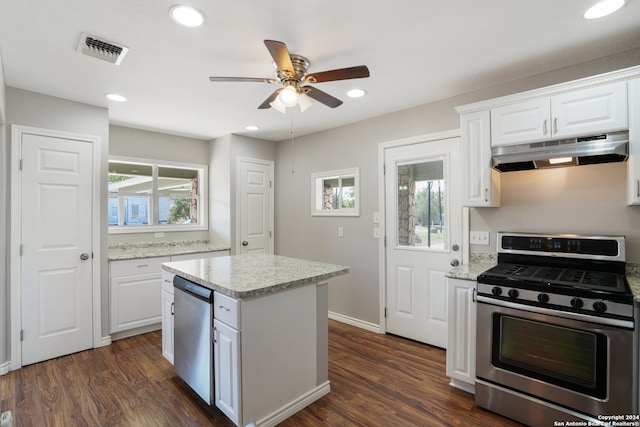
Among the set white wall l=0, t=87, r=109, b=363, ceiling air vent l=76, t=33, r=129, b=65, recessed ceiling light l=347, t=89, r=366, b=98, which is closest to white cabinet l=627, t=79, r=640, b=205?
recessed ceiling light l=347, t=89, r=366, b=98

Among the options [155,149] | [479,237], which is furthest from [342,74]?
[155,149]

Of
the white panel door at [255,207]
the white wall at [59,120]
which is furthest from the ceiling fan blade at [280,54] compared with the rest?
the white panel door at [255,207]

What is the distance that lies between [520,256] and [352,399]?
1719 mm

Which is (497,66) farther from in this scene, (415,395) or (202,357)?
(202,357)

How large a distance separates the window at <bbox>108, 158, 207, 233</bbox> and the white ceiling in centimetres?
A: 121

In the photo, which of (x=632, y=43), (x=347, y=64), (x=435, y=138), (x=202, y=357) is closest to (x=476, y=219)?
(x=435, y=138)

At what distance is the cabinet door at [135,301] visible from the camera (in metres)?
3.28

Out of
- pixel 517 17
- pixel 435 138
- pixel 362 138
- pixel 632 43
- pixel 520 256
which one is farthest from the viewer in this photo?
pixel 362 138

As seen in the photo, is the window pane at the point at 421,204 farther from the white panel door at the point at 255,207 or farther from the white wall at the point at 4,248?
the white wall at the point at 4,248

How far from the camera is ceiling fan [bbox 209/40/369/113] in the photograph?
174 centimetres

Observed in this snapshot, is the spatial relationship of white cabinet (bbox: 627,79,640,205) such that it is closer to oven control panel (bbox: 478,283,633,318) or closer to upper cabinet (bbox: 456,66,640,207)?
upper cabinet (bbox: 456,66,640,207)

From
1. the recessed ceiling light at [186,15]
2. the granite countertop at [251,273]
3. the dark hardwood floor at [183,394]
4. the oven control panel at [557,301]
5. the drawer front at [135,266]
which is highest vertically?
the recessed ceiling light at [186,15]

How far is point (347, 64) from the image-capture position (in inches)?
90.4

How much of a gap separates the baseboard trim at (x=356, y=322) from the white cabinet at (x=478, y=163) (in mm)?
1767
